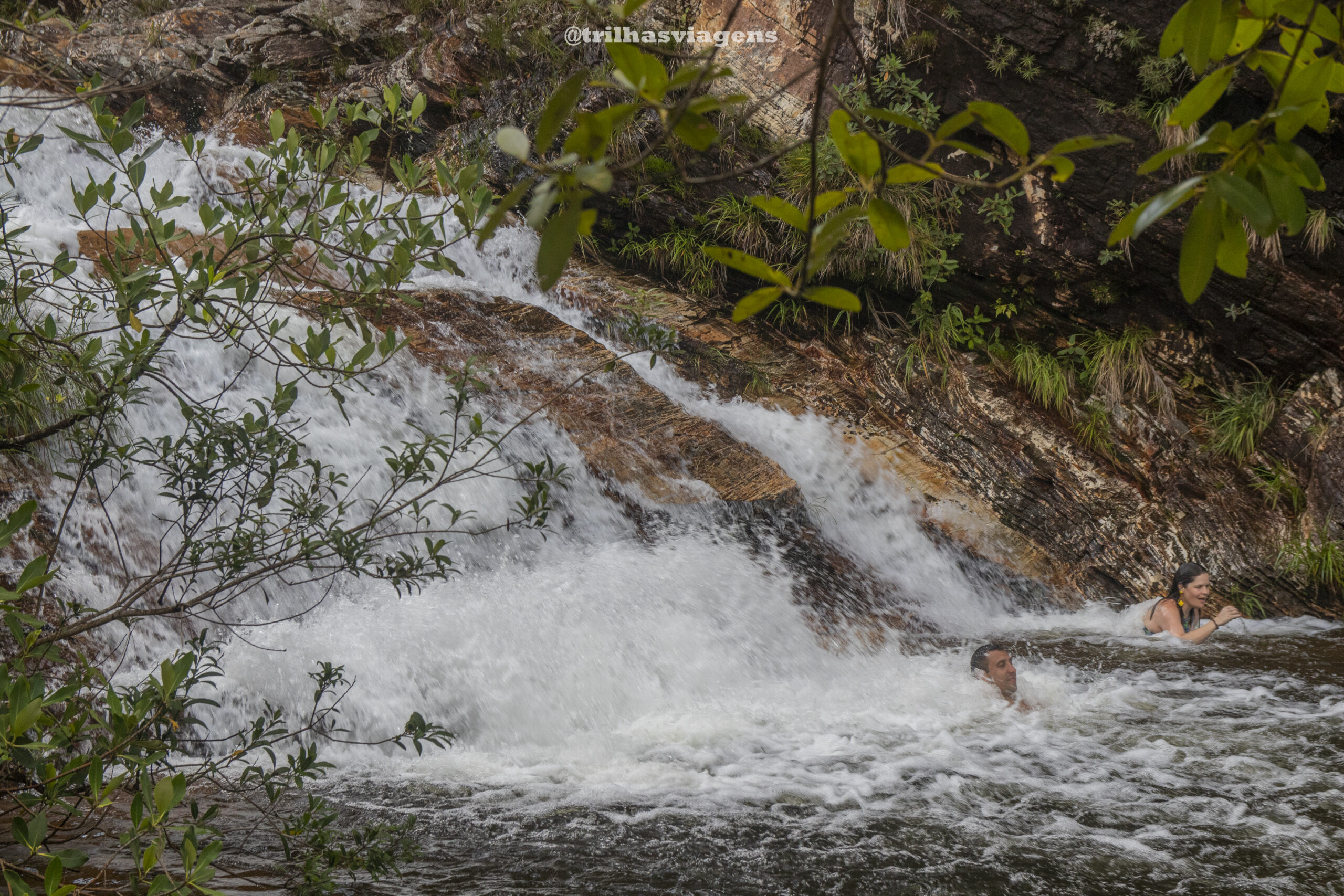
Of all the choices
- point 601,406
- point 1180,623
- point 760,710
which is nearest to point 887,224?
point 760,710

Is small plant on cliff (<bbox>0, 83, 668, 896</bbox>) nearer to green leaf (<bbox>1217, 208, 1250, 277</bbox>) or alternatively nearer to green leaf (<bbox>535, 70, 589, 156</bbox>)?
green leaf (<bbox>535, 70, 589, 156</bbox>)

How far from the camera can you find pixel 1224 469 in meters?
6.90

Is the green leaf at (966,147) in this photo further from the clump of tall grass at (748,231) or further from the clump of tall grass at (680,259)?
the clump of tall grass at (680,259)

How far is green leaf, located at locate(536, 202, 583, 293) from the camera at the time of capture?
70 centimetres

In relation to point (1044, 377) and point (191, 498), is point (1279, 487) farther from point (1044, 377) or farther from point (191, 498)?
point (191, 498)

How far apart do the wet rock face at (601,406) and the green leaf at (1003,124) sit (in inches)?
213

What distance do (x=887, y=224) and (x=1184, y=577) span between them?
240 inches

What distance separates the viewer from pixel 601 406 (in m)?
6.66

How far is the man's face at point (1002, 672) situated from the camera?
482 cm

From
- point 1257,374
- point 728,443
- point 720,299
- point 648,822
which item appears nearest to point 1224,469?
point 1257,374

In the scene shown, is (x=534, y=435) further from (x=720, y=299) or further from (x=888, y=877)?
(x=888, y=877)

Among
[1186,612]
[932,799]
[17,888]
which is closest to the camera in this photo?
[17,888]

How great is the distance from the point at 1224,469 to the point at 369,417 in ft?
21.9

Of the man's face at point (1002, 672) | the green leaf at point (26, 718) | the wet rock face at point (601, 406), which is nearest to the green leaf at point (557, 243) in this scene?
the green leaf at point (26, 718)
